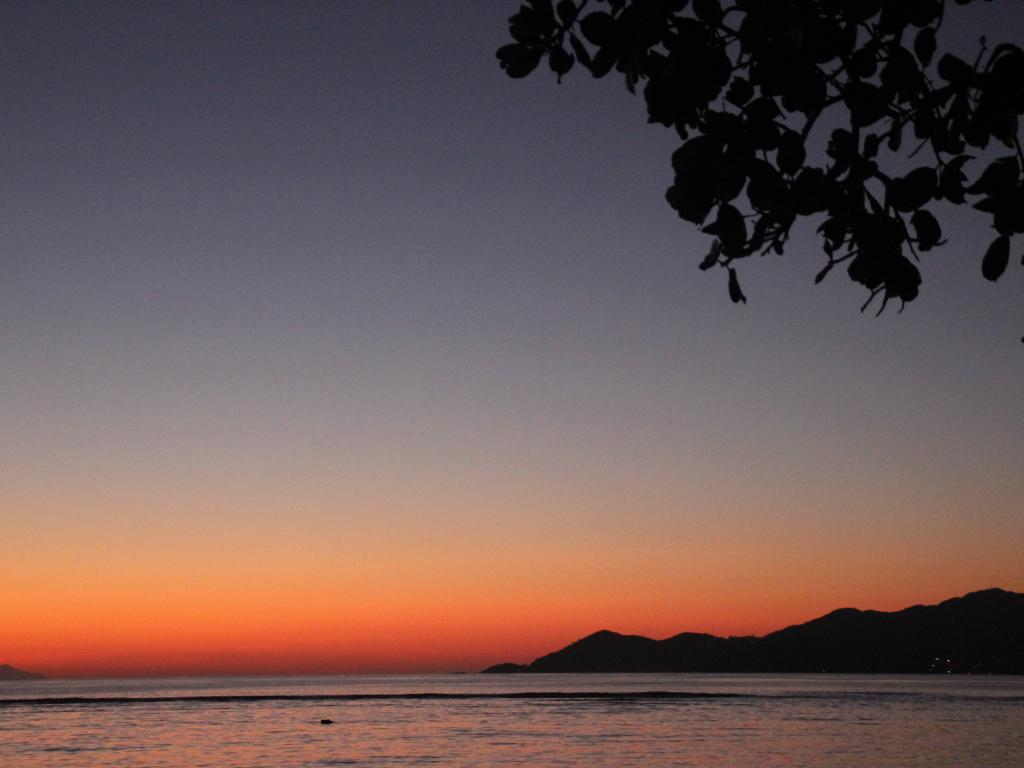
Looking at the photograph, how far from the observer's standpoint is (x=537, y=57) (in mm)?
3330

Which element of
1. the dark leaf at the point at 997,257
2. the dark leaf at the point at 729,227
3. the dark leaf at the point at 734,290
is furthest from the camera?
the dark leaf at the point at 734,290

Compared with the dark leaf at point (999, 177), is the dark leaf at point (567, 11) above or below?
above

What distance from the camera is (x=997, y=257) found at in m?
2.98

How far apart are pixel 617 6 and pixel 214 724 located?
82135mm

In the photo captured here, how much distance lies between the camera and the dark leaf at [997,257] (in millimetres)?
2977

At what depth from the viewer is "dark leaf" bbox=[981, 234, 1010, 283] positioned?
117 inches

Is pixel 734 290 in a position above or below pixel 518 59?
below

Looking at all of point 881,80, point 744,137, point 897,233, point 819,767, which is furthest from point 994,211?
point 819,767

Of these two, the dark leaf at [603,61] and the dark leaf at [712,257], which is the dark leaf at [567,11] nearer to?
the dark leaf at [603,61]

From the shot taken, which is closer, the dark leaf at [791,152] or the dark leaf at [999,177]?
the dark leaf at [999,177]

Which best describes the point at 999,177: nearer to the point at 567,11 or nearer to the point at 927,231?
the point at 927,231

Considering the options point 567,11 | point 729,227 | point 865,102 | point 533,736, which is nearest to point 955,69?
point 865,102

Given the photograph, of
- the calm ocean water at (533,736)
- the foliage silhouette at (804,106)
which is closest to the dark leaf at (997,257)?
the foliage silhouette at (804,106)

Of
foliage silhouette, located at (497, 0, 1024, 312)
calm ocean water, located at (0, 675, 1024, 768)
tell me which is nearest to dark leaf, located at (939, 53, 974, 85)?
foliage silhouette, located at (497, 0, 1024, 312)
